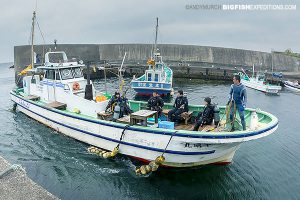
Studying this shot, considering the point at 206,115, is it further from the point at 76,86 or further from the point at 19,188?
the point at 76,86

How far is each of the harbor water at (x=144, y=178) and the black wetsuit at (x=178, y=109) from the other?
244 centimetres

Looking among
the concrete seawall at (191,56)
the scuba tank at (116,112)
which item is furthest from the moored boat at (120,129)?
the concrete seawall at (191,56)

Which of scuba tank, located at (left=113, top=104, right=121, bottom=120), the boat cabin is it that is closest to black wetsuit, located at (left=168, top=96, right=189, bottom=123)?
scuba tank, located at (left=113, top=104, right=121, bottom=120)

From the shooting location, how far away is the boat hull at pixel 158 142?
33.4 ft

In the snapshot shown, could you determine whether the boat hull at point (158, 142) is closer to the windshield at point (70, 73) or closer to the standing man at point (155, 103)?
the standing man at point (155, 103)

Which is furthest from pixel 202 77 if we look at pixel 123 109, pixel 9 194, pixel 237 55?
pixel 9 194

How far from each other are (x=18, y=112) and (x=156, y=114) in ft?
47.2

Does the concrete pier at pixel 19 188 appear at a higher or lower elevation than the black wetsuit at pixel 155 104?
lower

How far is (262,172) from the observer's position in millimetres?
11742

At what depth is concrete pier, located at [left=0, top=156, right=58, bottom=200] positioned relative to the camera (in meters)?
8.39

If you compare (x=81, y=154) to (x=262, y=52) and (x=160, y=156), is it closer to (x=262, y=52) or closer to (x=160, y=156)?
(x=160, y=156)

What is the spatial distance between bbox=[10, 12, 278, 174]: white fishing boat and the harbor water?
538 millimetres

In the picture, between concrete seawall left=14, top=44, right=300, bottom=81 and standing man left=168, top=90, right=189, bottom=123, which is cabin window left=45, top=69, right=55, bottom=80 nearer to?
standing man left=168, top=90, right=189, bottom=123

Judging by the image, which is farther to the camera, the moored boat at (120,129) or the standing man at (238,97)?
the moored boat at (120,129)
